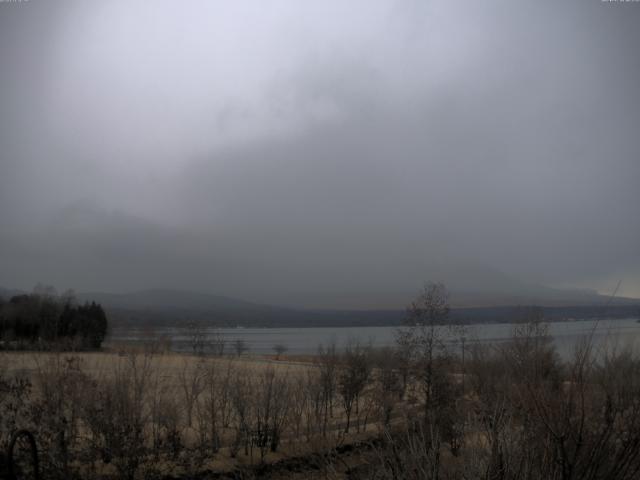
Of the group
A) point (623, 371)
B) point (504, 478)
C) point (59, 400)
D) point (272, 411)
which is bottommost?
point (272, 411)

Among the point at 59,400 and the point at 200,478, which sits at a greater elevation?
the point at 59,400

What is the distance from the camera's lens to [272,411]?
1792 centimetres

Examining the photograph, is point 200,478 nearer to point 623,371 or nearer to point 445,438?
point 445,438

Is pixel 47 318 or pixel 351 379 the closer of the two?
pixel 351 379

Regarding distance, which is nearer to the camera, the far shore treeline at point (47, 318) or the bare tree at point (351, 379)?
the bare tree at point (351, 379)

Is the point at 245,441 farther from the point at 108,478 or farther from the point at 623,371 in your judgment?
the point at 623,371

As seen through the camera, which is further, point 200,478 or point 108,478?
point 200,478

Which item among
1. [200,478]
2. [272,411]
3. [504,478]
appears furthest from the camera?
[272,411]

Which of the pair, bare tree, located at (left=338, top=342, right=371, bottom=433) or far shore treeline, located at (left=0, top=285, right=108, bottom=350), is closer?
bare tree, located at (left=338, top=342, right=371, bottom=433)

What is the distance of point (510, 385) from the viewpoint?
31.4 ft

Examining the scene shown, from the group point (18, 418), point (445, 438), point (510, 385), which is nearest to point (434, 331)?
point (445, 438)

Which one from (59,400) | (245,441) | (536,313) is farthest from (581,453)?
(536,313)

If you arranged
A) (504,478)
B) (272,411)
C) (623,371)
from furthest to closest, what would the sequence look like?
(272,411)
(623,371)
(504,478)

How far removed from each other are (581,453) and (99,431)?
1174 cm
